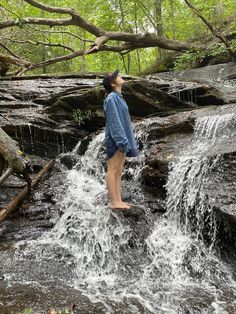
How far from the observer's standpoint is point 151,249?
5355 mm

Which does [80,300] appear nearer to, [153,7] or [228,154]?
[228,154]

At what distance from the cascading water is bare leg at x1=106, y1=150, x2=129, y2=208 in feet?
0.82

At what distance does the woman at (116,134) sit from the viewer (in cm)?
549

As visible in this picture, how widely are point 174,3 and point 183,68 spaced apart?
22.5ft

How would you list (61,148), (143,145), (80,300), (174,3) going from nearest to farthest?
(80,300) → (143,145) → (61,148) → (174,3)

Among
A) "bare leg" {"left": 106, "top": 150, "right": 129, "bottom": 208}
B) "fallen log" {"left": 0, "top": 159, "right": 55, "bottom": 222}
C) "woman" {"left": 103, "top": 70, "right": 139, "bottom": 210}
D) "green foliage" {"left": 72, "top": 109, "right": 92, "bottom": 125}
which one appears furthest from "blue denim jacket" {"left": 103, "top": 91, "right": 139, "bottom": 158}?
"green foliage" {"left": 72, "top": 109, "right": 92, "bottom": 125}

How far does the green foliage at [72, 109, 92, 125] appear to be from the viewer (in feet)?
33.8

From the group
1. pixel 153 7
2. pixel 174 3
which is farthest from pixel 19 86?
pixel 174 3

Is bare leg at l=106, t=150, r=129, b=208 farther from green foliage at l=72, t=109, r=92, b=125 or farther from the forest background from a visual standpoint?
the forest background

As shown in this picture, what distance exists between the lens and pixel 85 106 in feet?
33.8

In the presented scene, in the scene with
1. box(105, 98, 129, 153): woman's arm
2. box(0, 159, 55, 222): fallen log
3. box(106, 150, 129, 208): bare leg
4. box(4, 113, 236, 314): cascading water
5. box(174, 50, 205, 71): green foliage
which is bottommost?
box(4, 113, 236, 314): cascading water

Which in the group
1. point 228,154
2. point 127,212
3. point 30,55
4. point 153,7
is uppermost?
point 153,7

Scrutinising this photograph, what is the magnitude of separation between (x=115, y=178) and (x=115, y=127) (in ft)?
2.78

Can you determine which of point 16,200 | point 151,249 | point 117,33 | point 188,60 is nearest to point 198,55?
point 188,60
